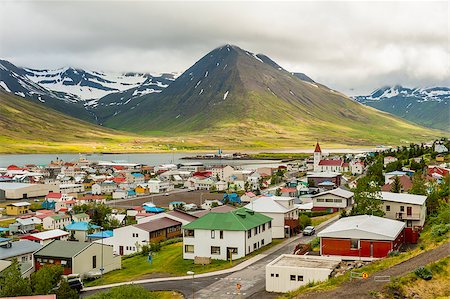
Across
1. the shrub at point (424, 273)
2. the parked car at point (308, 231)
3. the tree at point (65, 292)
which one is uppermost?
the shrub at point (424, 273)

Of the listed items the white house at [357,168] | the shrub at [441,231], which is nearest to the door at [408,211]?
the shrub at [441,231]

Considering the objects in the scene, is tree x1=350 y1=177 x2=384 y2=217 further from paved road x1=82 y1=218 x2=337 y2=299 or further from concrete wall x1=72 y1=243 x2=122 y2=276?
concrete wall x1=72 y1=243 x2=122 y2=276

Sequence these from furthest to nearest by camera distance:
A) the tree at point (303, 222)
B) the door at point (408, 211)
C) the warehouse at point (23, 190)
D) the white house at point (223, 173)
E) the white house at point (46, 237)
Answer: the white house at point (223, 173), the warehouse at point (23, 190), the white house at point (46, 237), the tree at point (303, 222), the door at point (408, 211)

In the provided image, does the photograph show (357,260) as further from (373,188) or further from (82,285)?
(82,285)

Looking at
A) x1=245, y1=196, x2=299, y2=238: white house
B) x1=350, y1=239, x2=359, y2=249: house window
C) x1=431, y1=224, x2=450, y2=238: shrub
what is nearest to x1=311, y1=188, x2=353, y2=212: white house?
x1=245, y1=196, x2=299, y2=238: white house

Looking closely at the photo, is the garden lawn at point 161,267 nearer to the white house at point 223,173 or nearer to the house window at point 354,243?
the house window at point 354,243

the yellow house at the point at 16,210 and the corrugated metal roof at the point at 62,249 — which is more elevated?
the corrugated metal roof at the point at 62,249
